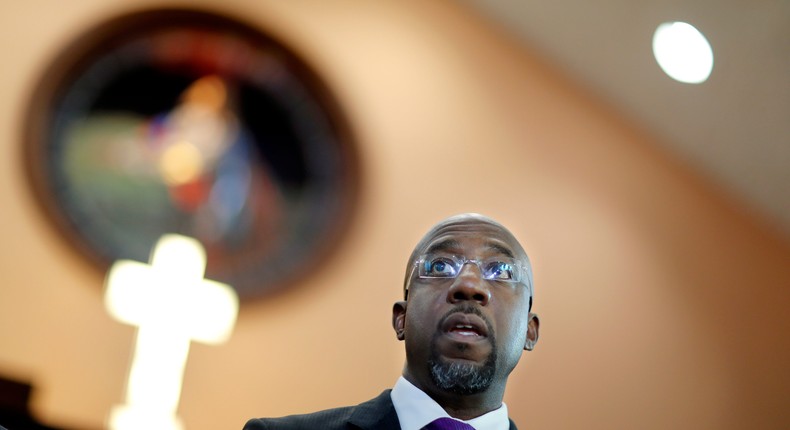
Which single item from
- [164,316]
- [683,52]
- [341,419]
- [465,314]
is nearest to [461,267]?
[465,314]

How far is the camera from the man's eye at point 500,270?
2025 mm

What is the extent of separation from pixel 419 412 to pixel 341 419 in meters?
0.13

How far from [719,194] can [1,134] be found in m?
3.51

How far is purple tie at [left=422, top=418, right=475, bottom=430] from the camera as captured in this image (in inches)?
71.9

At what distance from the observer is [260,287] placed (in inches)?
201

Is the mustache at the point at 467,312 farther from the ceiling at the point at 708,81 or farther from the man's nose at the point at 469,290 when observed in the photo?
the ceiling at the point at 708,81

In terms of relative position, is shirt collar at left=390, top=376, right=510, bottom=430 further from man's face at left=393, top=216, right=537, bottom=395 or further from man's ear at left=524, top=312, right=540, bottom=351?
man's ear at left=524, top=312, right=540, bottom=351

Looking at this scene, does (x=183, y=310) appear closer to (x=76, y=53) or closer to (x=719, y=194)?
(x=76, y=53)

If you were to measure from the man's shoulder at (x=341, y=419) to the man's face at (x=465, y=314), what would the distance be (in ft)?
0.28

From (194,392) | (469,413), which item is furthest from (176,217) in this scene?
(469,413)

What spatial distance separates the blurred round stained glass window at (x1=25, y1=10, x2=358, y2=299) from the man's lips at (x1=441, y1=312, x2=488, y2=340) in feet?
10.8

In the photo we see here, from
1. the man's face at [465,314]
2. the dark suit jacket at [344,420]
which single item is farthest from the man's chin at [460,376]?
the dark suit jacket at [344,420]

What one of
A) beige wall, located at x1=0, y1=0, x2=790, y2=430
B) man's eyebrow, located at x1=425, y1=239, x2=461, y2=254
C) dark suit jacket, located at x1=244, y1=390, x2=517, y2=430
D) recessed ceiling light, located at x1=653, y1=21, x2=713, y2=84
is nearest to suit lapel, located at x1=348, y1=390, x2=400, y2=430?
dark suit jacket, located at x1=244, y1=390, x2=517, y2=430

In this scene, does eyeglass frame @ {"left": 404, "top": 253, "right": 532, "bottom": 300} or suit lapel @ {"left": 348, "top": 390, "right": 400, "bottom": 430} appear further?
eyeglass frame @ {"left": 404, "top": 253, "right": 532, "bottom": 300}
